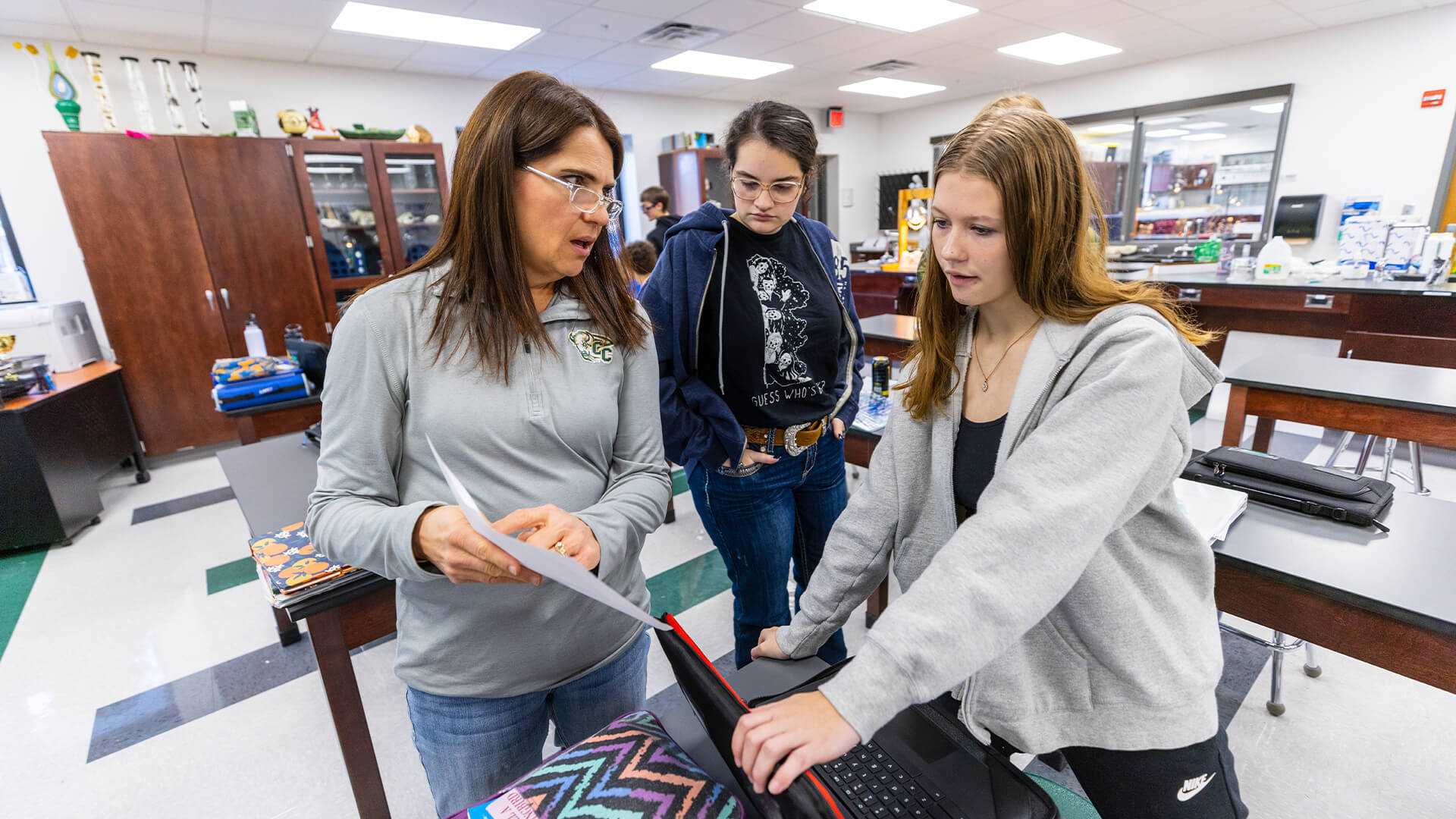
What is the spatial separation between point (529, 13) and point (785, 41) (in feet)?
6.82

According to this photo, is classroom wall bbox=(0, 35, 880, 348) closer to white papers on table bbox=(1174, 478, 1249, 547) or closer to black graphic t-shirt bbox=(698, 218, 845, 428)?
black graphic t-shirt bbox=(698, 218, 845, 428)

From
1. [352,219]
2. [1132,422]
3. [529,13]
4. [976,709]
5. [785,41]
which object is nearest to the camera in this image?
[1132,422]

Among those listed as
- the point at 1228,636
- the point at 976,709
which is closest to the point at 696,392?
the point at 976,709

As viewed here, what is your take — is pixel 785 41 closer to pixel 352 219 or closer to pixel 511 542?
pixel 352 219

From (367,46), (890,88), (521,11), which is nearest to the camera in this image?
(521,11)

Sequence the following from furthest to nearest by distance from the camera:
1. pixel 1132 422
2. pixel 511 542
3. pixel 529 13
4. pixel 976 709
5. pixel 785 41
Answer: pixel 785 41 < pixel 529 13 < pixel 976 709 < pixel 1132 422 < pixel 511 542

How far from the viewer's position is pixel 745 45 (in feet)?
17.3

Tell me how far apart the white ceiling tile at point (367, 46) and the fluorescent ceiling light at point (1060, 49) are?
488cm

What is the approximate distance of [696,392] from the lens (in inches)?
56.6

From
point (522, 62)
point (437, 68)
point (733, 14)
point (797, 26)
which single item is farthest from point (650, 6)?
point (437, 68)

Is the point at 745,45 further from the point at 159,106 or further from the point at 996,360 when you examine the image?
the point at 996,360

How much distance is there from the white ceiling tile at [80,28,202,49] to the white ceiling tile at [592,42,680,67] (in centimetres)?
267

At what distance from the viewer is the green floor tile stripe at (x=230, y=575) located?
105 inches

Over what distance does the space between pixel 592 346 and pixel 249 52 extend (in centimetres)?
531
